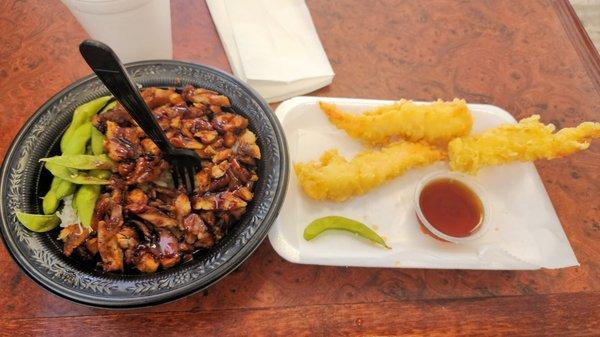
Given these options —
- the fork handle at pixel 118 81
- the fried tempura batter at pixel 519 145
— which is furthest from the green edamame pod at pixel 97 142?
the fried tempura batter at pixel 519 145

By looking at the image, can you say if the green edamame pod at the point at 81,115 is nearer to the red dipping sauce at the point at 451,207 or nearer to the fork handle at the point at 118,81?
the fork handle at the point at 118,81

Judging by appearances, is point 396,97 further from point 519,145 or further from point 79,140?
point 79,140

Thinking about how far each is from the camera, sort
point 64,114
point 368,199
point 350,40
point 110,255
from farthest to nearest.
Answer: point 350,40
point 368,199
point 64,114
point 110,255

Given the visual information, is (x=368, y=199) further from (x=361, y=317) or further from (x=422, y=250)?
(x=361, y=317)

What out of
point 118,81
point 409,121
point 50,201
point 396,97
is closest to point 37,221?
point 50,201


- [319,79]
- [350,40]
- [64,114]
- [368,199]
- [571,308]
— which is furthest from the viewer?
[350,40]

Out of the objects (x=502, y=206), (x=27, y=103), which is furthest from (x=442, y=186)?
(x=27, y=103)

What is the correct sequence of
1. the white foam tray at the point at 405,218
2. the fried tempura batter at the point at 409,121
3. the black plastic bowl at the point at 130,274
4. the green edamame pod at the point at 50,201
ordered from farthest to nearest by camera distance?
the fried tempura batter at the point at 409,121 → the white foam tray at the point at 405,218 → the green edamame pod at the point at 50,201 → the black plastic bowl at the point at 130,274
